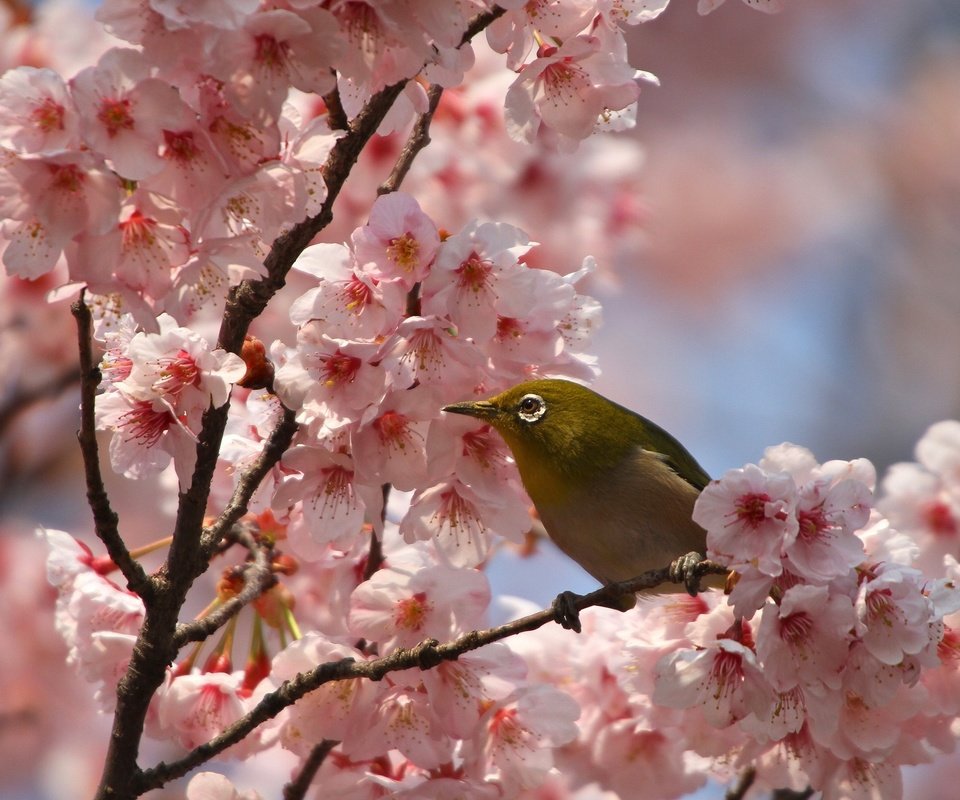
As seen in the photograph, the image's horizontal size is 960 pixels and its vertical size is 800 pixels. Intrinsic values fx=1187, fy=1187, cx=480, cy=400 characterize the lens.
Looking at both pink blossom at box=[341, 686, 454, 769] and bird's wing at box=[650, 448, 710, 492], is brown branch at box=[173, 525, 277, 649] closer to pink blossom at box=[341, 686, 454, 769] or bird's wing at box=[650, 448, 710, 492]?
pink blossom at box=[341, 686, 454, 769]

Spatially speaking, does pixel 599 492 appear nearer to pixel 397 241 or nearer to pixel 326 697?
pixel 326 697

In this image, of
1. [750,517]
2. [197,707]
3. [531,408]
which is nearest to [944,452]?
[531,408]

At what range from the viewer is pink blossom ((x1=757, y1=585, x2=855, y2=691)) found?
207 cm

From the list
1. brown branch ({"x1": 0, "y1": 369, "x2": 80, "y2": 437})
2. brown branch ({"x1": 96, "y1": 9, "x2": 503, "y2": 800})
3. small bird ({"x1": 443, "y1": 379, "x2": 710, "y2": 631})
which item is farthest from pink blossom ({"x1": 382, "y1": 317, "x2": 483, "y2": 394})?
brown branch ({"x1": 0, "y1": 369, "x2": 80, "y2": 437})

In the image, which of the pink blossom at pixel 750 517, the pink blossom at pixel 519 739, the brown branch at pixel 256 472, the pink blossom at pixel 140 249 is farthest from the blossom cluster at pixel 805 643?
the pink blossom at pixel 140 249

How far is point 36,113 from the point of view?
199cm

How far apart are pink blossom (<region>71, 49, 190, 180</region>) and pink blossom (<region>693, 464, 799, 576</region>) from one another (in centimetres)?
113

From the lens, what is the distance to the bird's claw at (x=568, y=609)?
7.66 ft

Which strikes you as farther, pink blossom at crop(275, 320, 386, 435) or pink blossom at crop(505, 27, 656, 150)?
pink blossom at crop(505, 27, 656, 150)

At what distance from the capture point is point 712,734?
288 centimetres

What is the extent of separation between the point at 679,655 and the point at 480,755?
0.55 m

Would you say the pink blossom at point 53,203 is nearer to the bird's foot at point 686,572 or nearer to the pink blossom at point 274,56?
the pink blossom at point 274,56

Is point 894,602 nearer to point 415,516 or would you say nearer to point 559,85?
point 415,516

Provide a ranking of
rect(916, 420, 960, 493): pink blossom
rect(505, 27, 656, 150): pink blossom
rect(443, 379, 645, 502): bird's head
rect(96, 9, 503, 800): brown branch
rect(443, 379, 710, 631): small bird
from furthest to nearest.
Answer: rect(916, 420, 960, 493): pink blossom, rect(443, 379, 710, 631): small bird, rect(443, 379, 645, 502): bird's head, rect(505, 27, 656, 150): pink blossom, rect(96, 9, 503, 800): brown branch
